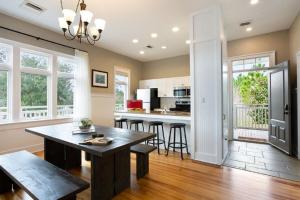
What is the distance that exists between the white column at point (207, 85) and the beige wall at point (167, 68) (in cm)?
313

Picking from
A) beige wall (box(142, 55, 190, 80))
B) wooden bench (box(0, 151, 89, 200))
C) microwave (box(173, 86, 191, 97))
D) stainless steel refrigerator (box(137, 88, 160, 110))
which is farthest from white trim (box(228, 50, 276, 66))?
wooden bench (box(0, 151, 89, 200))

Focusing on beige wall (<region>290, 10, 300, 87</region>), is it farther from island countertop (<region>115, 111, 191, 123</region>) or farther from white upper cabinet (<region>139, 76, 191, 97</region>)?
white upper cabinet (<region>139, 76, 191, 97</region>)

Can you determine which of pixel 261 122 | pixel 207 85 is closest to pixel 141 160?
pixel 207 85

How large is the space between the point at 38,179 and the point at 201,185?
6.91 feet

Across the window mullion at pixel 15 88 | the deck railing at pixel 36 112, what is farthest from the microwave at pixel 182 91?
the window mullion at pixel 15 88

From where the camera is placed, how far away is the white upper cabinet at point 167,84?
6.19 metres

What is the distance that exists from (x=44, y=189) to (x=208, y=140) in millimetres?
2737

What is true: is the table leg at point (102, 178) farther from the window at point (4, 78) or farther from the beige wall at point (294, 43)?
the beige wall at point (294, 43)

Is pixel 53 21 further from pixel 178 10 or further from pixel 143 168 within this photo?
pixel 143 168

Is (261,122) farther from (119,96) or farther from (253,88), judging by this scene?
(119,96)

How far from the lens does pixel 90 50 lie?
5184mm

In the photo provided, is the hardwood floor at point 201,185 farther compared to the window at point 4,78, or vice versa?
the window at point 4,78

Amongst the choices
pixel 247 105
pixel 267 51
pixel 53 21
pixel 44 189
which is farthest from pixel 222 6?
pixel 247 105

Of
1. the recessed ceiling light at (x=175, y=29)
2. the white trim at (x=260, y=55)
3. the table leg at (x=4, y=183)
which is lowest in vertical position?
the table leg at (x=4, y=183)
